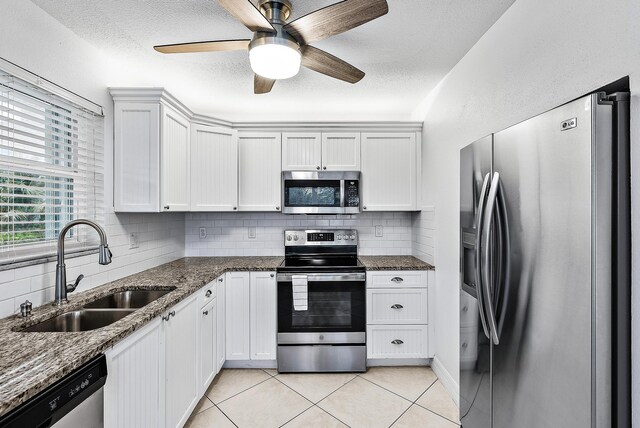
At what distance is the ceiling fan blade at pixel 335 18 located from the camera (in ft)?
4.26

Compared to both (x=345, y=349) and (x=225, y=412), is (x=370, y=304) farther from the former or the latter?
(x=225, y=412)

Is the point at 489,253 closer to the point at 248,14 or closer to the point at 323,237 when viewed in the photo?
the point at 248,14

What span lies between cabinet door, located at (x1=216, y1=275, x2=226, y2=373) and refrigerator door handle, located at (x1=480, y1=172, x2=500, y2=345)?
76.4 inches

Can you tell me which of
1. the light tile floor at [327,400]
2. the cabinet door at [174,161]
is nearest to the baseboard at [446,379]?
the light tile floor at [327,400]

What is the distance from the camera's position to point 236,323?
104 inches

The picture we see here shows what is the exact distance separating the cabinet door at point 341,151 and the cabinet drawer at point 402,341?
1527 mm

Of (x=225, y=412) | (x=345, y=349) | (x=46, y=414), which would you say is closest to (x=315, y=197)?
(x=345, y=349)

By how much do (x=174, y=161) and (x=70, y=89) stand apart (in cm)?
79

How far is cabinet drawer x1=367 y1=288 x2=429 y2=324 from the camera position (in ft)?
8.72

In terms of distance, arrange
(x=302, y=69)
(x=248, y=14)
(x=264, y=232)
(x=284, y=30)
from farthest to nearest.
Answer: (x=264, y=232), (x=302, y=69), (x=284, y=30), (x=248, y=14)

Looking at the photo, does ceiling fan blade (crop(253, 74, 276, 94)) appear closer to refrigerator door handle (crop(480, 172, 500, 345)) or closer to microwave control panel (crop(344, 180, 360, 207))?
microwave control panel (crop(344, 180, 360, 207))

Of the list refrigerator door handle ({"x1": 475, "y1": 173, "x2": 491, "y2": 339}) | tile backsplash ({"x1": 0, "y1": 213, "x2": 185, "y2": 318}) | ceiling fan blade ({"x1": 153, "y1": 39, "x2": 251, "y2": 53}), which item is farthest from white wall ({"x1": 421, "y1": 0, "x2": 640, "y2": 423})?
tile backsplash ({"x1": 0, "y1": 213, "x2": 185, "y2": 318})

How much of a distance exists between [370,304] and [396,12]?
2.13 m

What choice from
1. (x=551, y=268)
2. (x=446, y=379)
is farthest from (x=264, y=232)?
(x=551, y=268)
